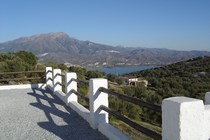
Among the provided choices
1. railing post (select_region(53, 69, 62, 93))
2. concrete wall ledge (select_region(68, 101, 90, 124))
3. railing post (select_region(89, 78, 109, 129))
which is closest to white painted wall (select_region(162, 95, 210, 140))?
railing post (select_region(89, 78, 109, 129))

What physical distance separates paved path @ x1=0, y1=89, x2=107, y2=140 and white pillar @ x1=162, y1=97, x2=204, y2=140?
2.48 metres

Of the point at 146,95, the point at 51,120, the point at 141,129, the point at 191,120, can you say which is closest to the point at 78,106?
the point at 51,120

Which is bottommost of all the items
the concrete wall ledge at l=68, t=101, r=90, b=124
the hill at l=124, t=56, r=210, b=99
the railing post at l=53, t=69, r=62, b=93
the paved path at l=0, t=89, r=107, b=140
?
the hill at l=124, t=56, r=210, b=99

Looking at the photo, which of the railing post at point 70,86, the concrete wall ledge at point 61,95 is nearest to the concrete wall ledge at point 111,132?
the railing post at point 70,86

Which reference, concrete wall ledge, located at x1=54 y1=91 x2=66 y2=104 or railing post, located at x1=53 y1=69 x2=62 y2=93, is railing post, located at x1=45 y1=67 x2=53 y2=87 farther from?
concrete wall ledge, located at x1=54 y1=91 x2=66 y2=104

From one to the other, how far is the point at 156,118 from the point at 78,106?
29932 mm

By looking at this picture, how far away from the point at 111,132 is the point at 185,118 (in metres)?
2.39

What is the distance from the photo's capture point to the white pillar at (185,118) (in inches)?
130

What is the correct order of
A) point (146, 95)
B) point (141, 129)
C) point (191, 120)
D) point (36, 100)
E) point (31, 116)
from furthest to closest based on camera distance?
point (146, 95) < point (36, 100) < point (31, 116) < point (141, 129) < point (191, 120)

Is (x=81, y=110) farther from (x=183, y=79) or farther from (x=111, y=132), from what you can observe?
(x=183, y=79)

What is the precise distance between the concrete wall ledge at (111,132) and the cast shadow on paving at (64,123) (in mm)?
91

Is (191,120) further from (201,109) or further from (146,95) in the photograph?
(146,95)

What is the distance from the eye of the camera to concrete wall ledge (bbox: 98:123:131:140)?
5129 mm

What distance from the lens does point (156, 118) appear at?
121ft
